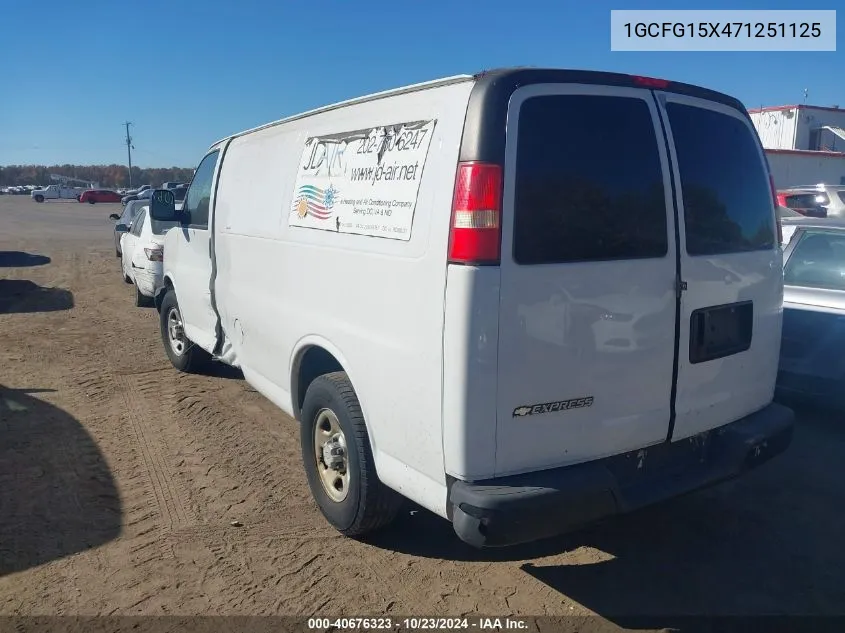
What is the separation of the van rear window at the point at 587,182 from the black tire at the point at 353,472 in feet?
4.24

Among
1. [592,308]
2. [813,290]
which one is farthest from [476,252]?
[813,290]

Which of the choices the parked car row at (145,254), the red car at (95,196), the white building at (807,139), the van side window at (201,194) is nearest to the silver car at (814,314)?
the van side window at (201,194)

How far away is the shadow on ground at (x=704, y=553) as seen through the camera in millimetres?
3375

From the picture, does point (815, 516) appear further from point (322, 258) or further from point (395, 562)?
point (322, 258)

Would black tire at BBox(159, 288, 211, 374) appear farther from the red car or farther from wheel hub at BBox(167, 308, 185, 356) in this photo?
the red car

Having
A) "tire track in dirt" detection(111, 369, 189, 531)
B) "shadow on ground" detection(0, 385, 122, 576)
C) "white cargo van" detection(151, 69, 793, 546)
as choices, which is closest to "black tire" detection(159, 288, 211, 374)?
"tire track in dirt" detection(111, 369, 189, 531)

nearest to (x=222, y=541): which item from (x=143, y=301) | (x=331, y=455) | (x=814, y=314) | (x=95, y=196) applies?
(x=331, y=455)

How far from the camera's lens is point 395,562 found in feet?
12.2

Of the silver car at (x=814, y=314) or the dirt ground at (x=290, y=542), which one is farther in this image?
the silver car at (x=814, y=314)

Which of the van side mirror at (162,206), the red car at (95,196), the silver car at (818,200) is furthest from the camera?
the red car at (95,196)

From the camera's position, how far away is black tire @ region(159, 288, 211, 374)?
6945 mm

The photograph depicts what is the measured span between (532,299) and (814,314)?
3.64m

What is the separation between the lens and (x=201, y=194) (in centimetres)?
608

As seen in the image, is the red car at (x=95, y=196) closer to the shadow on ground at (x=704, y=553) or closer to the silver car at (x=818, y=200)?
the silver car at (x=818, y=200)
